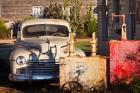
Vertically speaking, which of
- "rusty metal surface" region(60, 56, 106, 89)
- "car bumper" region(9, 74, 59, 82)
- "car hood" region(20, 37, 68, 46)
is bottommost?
"car bumper" region(9, 74, 59, 82)

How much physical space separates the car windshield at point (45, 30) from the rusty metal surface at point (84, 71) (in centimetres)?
326

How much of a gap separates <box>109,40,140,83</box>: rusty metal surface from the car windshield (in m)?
3.49

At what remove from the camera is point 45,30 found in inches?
622

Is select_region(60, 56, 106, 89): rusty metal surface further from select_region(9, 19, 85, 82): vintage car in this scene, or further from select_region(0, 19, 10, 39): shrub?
select_region(0, 19, 10, 39): shrub

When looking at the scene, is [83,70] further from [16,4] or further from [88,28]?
[16,4]

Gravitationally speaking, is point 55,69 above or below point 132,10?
below

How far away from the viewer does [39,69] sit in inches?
537

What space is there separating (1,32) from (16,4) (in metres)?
5.14

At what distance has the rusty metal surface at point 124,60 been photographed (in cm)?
1238

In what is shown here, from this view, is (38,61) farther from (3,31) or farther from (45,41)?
(3,31)

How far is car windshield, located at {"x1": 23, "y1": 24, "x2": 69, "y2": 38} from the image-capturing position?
15648mm

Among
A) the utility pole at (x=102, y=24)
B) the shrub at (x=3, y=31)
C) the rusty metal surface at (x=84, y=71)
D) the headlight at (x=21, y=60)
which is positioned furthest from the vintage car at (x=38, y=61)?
the shrub at (x=3, y=31)

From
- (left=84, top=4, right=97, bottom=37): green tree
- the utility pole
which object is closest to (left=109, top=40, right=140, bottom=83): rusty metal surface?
the utility pole

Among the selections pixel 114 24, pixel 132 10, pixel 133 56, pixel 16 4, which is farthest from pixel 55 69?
pixel 16 4
